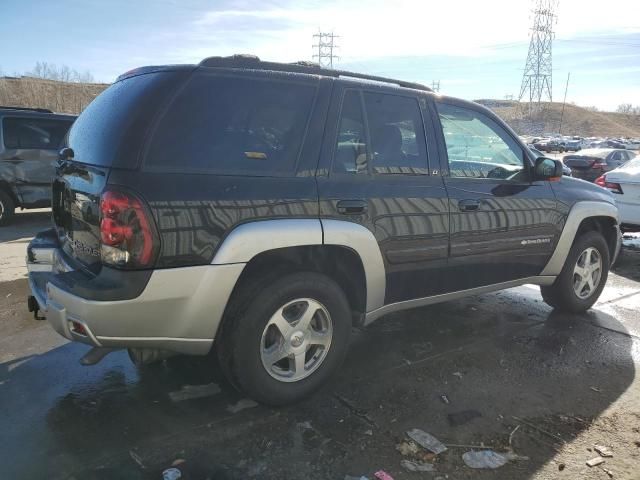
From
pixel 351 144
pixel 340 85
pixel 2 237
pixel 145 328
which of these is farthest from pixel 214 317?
pixel 2 237

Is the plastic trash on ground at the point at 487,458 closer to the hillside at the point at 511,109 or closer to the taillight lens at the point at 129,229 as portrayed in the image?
the taillight lens at the point at 129,229

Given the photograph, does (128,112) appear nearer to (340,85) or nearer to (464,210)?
(340,85)

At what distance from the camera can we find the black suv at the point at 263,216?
2.58m

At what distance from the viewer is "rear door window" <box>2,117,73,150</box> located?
29.1 ft

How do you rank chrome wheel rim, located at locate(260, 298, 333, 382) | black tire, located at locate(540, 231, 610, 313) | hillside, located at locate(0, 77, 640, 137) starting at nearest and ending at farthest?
1. chrome wheel rim, located at locate(260, 298, 333, 382)
2. black tire, located at locate(540, 231, 610, 313)
3. hillside, located at locate(0, 77, 640, 137)

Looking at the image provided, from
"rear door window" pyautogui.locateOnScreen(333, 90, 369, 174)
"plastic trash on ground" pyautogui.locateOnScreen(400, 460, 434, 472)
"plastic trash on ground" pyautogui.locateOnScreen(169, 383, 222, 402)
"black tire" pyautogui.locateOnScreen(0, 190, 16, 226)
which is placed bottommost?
"plastic trash on ground" pyautogui.locateOnScreen(169, 383, 222, 402)

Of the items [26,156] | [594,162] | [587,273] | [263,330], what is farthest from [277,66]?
[594,162]

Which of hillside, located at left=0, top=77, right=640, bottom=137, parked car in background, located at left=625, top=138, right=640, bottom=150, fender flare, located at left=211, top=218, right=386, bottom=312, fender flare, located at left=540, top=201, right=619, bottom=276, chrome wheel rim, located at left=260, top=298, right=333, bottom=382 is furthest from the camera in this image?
hillside, located at left=0, top=77, right=640, bottom=137

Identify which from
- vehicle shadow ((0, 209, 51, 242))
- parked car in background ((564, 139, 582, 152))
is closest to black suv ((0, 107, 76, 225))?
vehicle shadow ((0, 209, 51, 242))

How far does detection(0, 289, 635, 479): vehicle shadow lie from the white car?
4190 millimetres

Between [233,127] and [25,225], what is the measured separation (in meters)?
8.01

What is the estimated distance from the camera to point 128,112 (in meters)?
2.73

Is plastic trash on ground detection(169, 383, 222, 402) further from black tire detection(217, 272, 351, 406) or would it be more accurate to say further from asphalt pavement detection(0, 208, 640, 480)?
black tire detection(217, 272, 351, 406)

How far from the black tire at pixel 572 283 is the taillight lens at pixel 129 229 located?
3.83 meters
